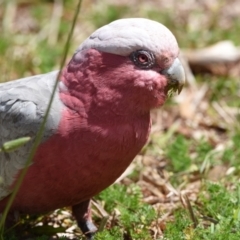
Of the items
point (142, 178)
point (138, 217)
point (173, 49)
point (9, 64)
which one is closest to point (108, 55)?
point (173, 49)

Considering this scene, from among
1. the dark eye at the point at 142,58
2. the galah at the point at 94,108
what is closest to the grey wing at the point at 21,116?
the galah at the point at 94,108

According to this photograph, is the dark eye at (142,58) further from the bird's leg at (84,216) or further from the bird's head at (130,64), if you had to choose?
the bird's leg at (84,216)

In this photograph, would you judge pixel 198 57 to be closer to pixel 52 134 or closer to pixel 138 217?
pixel 138 217

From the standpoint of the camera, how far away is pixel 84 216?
3.18 meters

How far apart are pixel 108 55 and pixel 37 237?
0.80 meters

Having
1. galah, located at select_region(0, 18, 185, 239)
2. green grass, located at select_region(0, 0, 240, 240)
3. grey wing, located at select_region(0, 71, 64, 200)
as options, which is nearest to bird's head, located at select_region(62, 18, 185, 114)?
galah, located at select_region(0, 18, 185, 239)

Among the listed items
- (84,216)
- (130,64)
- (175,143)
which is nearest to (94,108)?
(130,64)

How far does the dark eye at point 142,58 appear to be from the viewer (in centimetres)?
279

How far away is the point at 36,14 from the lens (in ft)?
17.5

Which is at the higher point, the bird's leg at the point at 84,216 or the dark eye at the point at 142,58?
the dark eye at the point at 142,58

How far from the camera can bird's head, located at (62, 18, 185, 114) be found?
278 centimetres

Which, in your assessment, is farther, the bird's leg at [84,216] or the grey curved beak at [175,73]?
the bird's leg at [84,216]

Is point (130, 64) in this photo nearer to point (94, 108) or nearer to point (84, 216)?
point (94, 108)

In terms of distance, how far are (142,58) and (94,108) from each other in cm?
26
